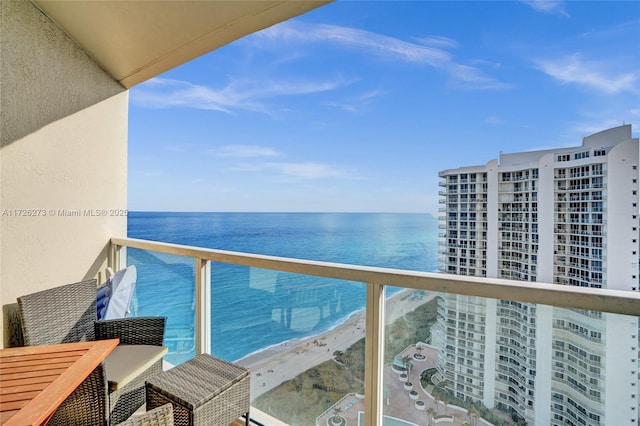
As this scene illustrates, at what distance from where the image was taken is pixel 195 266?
270 cm

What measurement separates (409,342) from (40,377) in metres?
1.75

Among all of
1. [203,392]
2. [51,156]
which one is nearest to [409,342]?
[203,392]

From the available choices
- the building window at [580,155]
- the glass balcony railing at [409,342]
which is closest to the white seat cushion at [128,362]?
the glass balcony railing at [409,342]

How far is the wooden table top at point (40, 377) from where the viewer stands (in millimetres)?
1184

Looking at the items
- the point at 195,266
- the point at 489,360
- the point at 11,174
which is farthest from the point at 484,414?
the point at 11,174

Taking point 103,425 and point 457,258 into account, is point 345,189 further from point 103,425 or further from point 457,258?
point 103,425

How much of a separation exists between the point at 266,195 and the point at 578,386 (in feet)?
80.0

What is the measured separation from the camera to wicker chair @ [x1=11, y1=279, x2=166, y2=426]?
1720 mm

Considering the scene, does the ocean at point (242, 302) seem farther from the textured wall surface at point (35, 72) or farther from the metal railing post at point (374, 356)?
the textured wall surface at point (35, 72)

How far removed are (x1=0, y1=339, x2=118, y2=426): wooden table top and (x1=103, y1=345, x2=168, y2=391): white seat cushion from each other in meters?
0.28

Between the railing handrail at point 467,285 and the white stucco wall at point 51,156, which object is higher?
the white stucco wall at point 51,156

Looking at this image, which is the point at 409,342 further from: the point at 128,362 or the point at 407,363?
Answer: the point at 128,362

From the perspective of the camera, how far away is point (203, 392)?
174 cm

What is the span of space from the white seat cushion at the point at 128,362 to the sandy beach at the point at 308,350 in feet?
1.97
